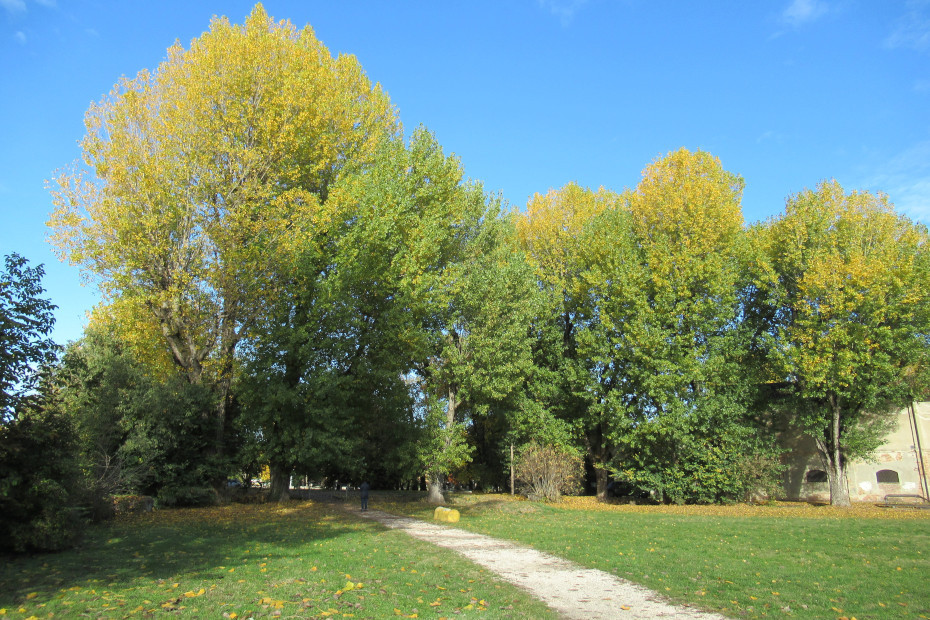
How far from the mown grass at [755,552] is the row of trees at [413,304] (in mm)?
4677

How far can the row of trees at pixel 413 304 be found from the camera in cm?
1839

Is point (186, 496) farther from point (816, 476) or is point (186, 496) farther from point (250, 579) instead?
point (816, 476)

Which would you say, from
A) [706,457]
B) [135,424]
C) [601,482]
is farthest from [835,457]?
[135,424]

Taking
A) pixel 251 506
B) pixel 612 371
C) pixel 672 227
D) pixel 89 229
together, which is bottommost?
pixel 251 506

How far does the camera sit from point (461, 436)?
907 inches

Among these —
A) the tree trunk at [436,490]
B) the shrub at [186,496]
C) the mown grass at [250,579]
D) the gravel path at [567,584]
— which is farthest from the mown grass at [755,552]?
the shrub at [186,496]

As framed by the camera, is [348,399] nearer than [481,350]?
Yes

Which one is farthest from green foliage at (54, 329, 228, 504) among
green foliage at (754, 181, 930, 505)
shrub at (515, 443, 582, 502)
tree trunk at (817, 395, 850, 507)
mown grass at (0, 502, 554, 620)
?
tree trunk at (817, 395, 850, 507)

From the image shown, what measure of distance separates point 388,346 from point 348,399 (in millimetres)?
2501

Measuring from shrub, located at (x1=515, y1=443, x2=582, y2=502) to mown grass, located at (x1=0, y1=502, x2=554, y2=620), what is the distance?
43.6 ft

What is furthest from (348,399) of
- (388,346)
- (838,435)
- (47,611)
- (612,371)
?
(838,435)

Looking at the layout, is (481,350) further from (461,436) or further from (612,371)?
(612,371)

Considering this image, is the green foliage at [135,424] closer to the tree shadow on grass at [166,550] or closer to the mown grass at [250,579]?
the tree shadow on grass at [166,550]

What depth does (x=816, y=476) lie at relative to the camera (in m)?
27.3
